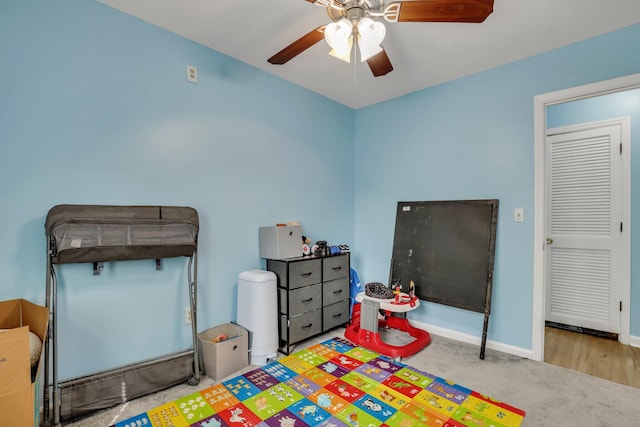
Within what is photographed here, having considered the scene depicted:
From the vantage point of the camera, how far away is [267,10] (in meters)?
2.07

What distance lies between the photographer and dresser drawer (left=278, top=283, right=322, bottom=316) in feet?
8.77

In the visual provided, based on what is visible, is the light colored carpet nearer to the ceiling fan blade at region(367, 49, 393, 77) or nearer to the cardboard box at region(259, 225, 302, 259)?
the cardboard box at region(259, 225, 302, 259)

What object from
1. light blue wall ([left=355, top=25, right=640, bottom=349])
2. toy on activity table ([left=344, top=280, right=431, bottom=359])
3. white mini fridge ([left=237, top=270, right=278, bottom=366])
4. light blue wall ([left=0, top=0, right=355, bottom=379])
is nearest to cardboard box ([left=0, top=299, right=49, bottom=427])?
light blue wall ([left=0, top=0, right=355, bottom=379])

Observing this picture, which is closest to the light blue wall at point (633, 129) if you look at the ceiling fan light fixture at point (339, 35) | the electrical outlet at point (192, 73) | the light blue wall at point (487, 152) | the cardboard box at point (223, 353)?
the light blue wall at point (487, 152)

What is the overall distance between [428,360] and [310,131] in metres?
2.45

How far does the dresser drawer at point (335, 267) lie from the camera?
2.99 meters

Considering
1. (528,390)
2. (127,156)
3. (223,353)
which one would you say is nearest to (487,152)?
(528,390)

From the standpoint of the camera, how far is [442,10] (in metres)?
1.56

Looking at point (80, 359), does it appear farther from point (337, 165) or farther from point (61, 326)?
point (337, 165)

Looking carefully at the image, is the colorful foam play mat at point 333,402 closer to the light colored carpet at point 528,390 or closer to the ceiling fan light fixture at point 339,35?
the light colored carpet at point 528,390

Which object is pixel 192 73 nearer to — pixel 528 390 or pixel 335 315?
pixel 335 315

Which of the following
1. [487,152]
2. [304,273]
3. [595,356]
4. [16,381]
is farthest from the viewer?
[487,152]

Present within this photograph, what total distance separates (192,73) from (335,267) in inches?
82.2

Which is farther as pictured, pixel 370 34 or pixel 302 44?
pixel 302 44
